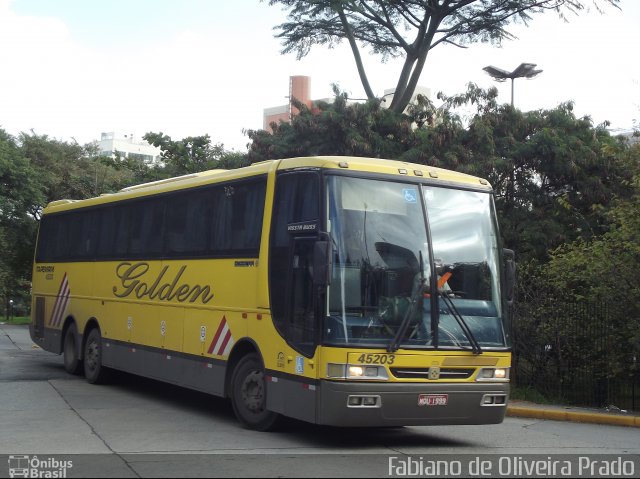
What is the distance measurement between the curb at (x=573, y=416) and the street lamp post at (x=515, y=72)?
1394 cm

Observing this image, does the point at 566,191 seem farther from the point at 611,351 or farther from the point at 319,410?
the point at 319,410

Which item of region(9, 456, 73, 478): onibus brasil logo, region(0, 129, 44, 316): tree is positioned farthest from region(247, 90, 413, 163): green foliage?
region(0, 129, 44, 316): tree

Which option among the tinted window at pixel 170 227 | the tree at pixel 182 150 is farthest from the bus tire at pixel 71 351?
the tree at pixel 182 150

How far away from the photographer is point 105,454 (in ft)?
30.3

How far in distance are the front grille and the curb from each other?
4.76 meters

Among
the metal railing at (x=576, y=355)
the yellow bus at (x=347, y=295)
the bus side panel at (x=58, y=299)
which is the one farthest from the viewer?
the bus side panel at (x=58, y=299)

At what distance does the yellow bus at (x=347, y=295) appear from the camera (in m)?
9.77

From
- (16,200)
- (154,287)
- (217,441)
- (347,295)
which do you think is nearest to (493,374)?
(347,295)

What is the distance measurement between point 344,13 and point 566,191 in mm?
9298

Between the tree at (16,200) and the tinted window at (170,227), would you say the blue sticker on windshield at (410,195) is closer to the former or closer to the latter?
the tinted window at (170,227)

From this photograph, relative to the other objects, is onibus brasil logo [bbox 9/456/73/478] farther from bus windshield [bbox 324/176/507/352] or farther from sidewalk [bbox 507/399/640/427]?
sidewalk [bbox 507/399/640/427]

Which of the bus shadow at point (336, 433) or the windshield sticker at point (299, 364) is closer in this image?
the windshield sticker at point (299, 364)

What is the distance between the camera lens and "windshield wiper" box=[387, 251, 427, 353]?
980 cm

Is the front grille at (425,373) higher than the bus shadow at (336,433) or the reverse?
higher
